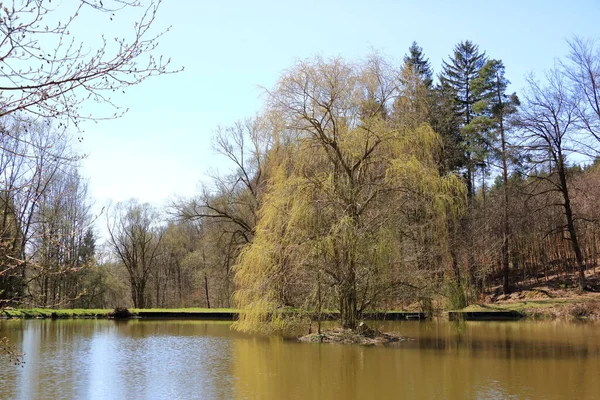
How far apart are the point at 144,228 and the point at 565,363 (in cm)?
3074

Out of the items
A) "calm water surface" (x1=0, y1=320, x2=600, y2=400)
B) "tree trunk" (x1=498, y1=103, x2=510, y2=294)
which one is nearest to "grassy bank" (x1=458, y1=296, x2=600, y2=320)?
"tree trunk" (x1=498, y1=103, x2=510, y2=294)

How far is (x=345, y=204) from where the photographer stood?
1366 centimetres

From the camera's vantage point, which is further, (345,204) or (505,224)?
(505,224)

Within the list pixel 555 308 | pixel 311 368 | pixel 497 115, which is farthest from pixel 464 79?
pixel 311 368

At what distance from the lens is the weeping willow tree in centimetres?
1338

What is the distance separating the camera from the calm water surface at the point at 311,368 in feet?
26.0

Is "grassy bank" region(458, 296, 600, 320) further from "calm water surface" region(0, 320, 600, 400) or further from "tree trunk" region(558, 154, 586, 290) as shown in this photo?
"calm water surface" region(0, 320, 600, 400)

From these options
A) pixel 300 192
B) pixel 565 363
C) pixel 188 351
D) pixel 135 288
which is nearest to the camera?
pixel 565 363

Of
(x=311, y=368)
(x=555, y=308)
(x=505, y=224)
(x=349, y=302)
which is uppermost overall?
(x=505, y=224)

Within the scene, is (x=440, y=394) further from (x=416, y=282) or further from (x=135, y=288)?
(x=135, y=288)

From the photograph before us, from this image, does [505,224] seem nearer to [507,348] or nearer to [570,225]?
[570,225]

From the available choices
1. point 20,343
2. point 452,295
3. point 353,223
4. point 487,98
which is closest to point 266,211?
point 353,223

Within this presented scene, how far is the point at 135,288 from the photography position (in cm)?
3641

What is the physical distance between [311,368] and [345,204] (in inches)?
190
